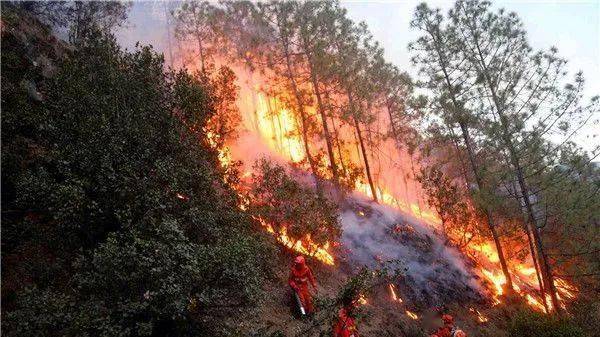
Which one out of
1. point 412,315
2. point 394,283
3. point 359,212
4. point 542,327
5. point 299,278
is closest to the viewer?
point 299,278

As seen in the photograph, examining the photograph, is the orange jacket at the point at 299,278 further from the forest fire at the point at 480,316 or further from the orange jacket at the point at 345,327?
the forest fire at the point at 480,316

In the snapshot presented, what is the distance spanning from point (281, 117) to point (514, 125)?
71.0ft

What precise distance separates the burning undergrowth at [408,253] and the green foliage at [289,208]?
12.9 feet

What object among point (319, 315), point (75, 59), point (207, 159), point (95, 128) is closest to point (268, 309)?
point (319, 315)

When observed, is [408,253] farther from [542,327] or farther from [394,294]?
[542,327]

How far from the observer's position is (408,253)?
21688mm

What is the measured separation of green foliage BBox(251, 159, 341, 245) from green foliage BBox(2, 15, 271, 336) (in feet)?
8.62

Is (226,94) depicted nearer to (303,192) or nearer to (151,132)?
(303,192)

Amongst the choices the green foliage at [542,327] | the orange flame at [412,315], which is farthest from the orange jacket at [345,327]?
the orange flame at [412,315]

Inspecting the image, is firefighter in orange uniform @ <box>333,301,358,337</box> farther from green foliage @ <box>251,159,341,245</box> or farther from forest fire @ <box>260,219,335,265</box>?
forest fire @ <box>260,219,335,265</box>

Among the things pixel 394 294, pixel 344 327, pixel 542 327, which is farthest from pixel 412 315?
pixel 344 327

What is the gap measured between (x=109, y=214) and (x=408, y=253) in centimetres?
1660

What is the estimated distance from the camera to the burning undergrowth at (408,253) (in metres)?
18.6

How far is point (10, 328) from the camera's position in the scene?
7312mm
